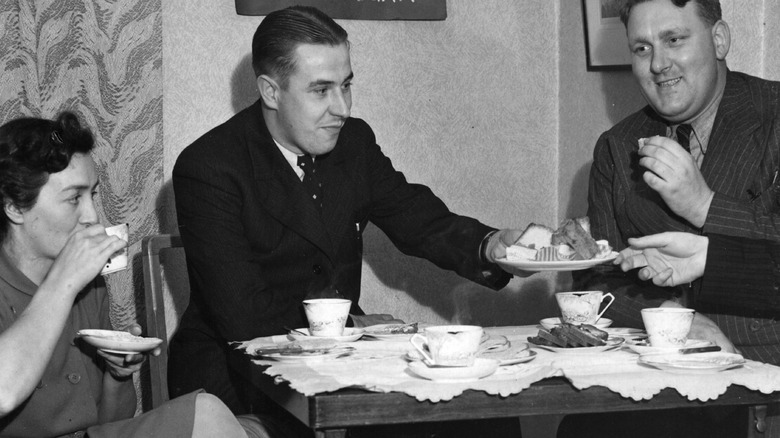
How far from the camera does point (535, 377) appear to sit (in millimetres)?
1747

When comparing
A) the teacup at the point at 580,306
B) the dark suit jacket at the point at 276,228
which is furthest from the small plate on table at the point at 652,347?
the dark suit jacket at the point at 276,228

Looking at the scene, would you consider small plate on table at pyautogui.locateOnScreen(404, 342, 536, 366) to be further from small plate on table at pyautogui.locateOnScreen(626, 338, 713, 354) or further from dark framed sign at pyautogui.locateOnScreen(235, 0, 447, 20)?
dark framed sign at pyautogui.locateOnScreen(235, 0, 447, 20)

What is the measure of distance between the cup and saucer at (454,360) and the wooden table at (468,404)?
0.18 feet

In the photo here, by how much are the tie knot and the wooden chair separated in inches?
20.1

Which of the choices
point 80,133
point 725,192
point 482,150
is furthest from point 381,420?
point 482,150

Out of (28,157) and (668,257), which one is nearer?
(28,157)

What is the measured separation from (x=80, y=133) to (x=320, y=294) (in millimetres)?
862

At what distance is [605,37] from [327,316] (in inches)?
74.6

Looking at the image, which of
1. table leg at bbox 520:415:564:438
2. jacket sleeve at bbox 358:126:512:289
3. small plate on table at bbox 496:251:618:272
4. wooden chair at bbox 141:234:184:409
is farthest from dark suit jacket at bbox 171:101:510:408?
table leg at bbox 520:415:564:438

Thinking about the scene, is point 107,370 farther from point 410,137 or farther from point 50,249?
point 410,137

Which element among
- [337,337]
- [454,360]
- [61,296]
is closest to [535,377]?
[454,360]

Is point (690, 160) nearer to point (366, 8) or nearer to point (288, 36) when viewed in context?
point (288, 36)

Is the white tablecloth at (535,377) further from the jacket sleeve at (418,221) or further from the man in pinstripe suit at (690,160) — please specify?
the jacket sleeve at (418,221)

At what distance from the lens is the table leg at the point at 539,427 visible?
3.86 meters
